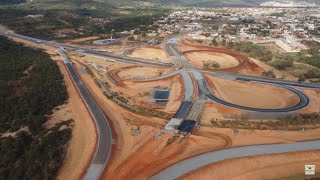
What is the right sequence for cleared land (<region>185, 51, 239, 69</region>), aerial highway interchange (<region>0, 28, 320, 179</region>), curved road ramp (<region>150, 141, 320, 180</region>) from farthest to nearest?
cleared land (<region>185, 51, 239, 69</region>) < aerial highway interchange (<region>0, 28, 320, 179</region>) < curved road ramp (<region>150, 141, 320, 180</region>)

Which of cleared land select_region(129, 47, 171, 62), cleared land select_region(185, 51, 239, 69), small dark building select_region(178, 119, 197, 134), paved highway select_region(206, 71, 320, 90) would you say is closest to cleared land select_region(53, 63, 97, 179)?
small dark building select_region(178, 119, 197, 134)

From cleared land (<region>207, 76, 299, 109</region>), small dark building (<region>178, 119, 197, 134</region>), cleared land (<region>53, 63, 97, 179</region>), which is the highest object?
cleared land (<region>53, 63, 97, 179</region>)

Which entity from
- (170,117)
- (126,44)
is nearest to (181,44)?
(126,44)

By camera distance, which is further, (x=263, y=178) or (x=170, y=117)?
(x=170, y=117)

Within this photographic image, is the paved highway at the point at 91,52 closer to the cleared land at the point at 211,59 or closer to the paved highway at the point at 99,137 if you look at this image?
the cleared land at the point at 211,59

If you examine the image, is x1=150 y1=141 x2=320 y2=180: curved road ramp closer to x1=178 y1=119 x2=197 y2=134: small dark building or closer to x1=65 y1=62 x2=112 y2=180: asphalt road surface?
x1=178 y1=119 x2=197 y2=134: small dark building

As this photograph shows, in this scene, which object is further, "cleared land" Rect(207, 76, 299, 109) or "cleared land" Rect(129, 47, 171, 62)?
"cleared land" Rect(129, 47, 171, 62)

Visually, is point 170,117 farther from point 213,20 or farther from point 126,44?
point 213,20
